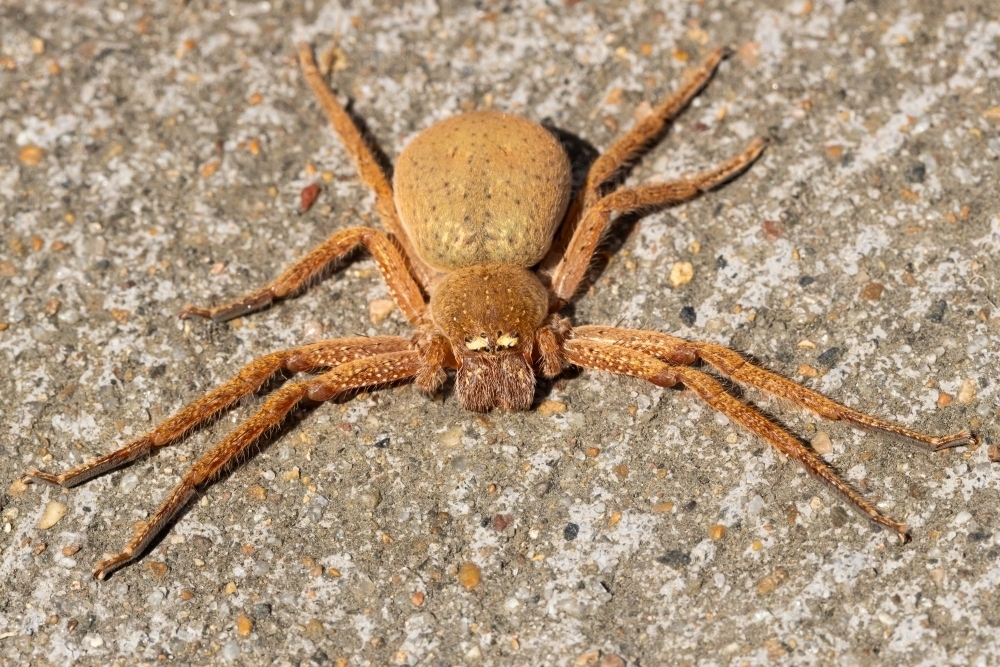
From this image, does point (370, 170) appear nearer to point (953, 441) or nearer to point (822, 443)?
point (822, 443)

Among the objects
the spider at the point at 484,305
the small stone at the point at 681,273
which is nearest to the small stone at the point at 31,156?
the spider at the point at 484,305

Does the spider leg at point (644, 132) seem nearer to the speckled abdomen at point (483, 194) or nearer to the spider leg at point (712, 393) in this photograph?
the speckled abdomen at point (483, 194)

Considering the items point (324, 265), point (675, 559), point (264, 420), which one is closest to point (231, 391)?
point (264, 420)

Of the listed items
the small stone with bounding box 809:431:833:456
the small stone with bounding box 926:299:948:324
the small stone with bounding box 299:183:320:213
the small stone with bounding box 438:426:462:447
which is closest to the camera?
the small stone with bounding box 809:431:833:456

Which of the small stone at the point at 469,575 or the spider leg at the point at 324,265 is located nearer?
the small stone at the point at 469,575

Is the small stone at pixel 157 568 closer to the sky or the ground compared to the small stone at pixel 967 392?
closer to the ground

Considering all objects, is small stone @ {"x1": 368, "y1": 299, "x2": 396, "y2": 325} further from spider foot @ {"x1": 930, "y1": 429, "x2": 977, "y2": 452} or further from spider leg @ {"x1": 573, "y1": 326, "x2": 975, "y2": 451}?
spider foot @ {"x1": 930, "y1": 429, "x2": 977, "y2": 452}

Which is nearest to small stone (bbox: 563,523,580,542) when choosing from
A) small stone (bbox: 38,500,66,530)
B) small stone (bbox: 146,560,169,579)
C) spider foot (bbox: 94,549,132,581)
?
small stone (bbox: 146,560,169,579)
